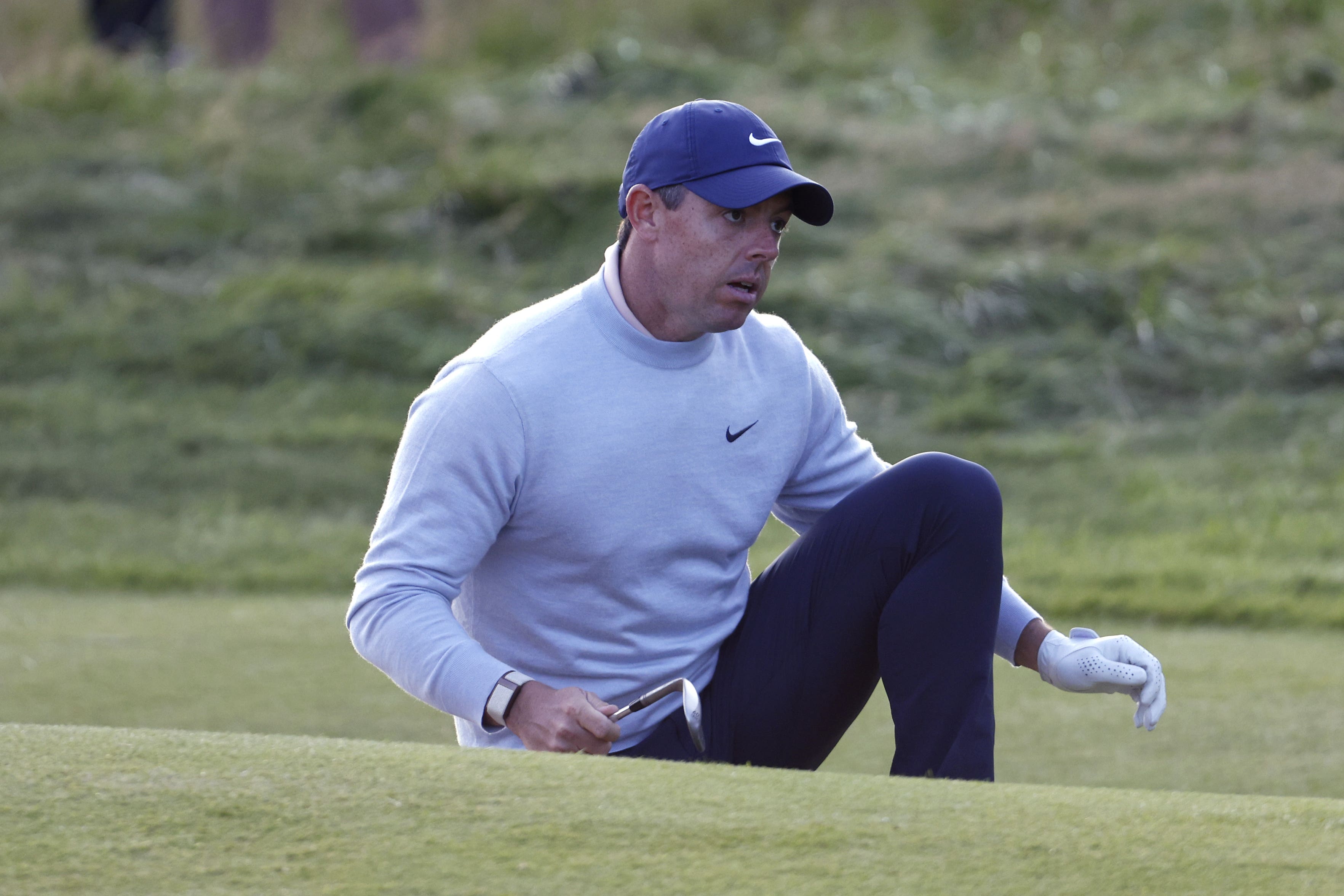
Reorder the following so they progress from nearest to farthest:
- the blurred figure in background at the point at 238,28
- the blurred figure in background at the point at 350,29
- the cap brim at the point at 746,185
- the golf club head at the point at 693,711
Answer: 1. the golf club head at the point at 693,711
2. the cap brim at the point at 746,185
3. the blurred figure in background at the point at 350,29
4. the blurred figure in background at the point at 238,28

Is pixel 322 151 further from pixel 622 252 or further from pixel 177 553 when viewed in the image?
pixel 622 252

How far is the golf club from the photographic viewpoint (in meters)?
1.78

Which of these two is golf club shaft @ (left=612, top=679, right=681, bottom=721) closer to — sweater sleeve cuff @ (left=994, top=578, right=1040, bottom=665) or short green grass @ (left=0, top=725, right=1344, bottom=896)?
short green grass @ (left=0, top=725, right=1344, bottom=896)

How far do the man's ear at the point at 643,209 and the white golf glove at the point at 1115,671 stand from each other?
70cm

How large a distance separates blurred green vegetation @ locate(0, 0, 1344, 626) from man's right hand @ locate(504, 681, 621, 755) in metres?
2.63

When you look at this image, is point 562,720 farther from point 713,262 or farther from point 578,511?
point 713,262

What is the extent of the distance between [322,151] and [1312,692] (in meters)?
6.32

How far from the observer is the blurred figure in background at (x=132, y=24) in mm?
10125

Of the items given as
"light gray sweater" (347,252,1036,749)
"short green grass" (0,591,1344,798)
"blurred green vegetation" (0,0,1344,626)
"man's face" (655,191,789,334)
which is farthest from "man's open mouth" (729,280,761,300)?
"blurred green vegetation" (0,0,1344,626)

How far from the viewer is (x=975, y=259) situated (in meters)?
6.92

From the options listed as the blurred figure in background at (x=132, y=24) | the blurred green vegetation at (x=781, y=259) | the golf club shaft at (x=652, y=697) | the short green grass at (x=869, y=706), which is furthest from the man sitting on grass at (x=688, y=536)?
the blurred figure in background at (x=132, y=24)

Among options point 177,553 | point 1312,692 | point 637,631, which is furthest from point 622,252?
point 177,553

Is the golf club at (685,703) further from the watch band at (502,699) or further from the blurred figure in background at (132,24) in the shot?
the blurred figure in background at (132,24)

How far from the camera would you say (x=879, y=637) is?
1913mm
